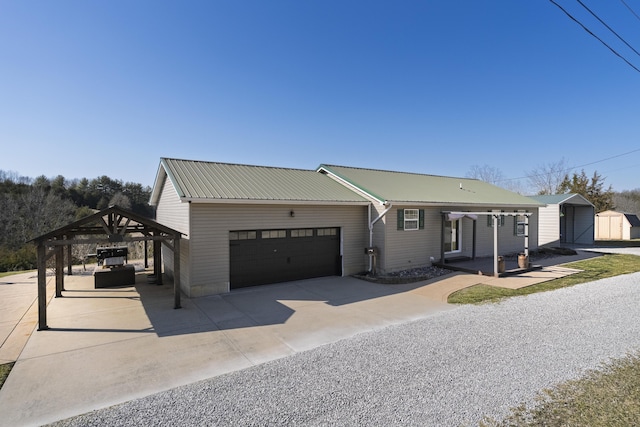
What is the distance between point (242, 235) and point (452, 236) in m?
10.3

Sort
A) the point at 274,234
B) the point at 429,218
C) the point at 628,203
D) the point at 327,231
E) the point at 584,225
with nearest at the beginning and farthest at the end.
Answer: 1. the point at 274,234
2. the point at 327,231
3. the point at 429,218
4. the point at 584,225
5. the point at 628,203

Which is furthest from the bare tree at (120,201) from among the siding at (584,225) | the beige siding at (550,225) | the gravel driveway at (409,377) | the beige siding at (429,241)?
the siding at (584,225)

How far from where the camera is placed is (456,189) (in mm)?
17578

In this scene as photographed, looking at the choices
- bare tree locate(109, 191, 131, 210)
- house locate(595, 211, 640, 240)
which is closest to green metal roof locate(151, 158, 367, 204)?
house locate(595, 211, 640, 240)

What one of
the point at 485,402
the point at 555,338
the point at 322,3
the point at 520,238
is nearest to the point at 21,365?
the point at 485,402

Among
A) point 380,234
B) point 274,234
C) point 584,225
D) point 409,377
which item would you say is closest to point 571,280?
point 380,234

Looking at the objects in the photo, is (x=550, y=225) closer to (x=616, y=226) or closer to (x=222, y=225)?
(x=616, y=226)

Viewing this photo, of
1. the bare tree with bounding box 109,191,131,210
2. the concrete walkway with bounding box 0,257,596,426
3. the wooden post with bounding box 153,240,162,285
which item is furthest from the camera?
the bare tree with bounding box 109,191,131,210

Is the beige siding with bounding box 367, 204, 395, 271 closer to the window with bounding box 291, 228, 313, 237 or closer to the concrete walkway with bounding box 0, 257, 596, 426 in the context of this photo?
the concrete walkway with bounding box 0, 257, 596, 426

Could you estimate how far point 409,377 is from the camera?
470 cm

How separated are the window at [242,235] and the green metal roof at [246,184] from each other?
3.99 feet

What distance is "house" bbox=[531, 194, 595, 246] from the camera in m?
21.4

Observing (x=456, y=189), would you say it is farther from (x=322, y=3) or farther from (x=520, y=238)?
(x=322, y=3)

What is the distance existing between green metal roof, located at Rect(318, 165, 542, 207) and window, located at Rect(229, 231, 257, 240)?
193 inches
